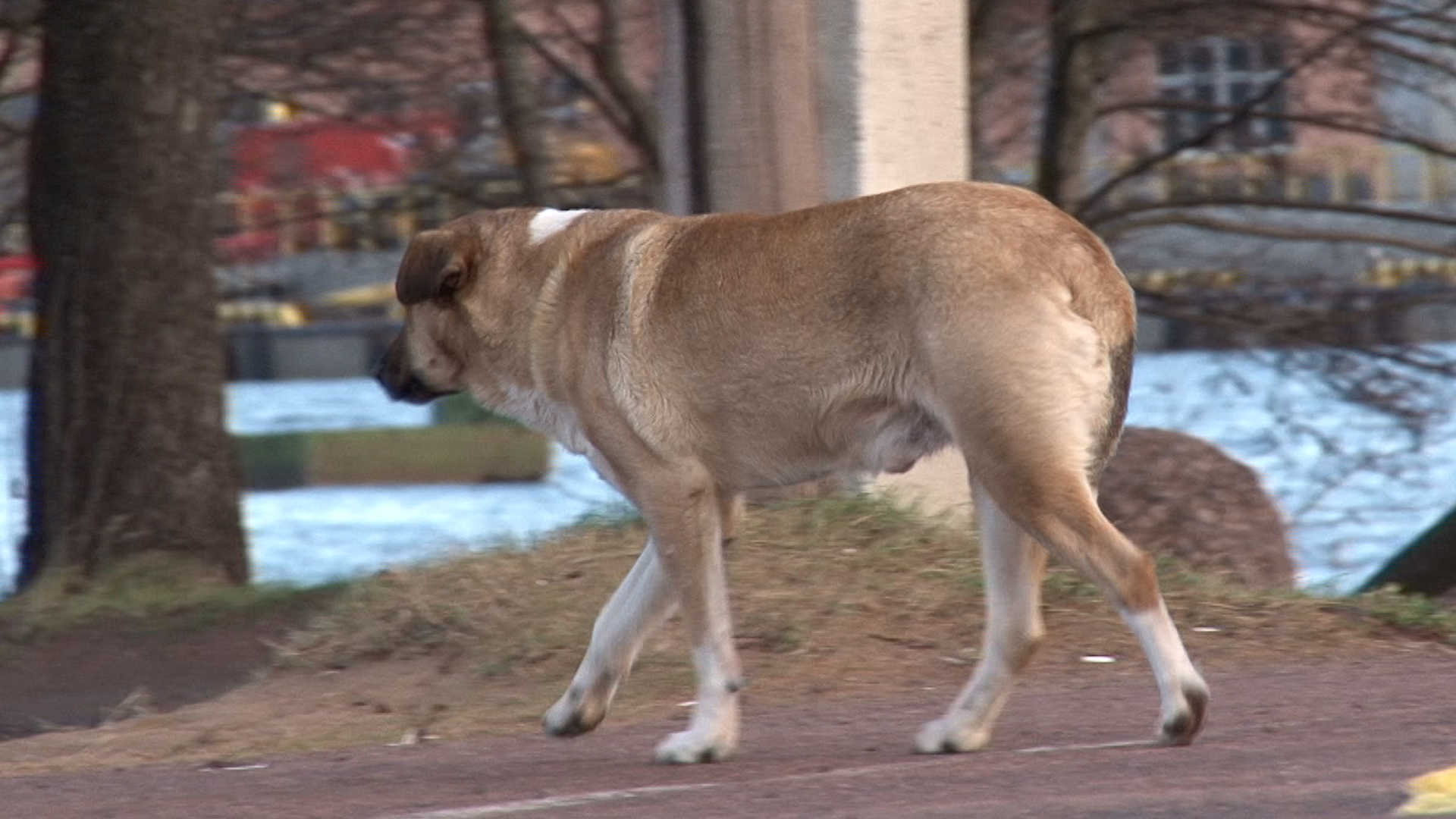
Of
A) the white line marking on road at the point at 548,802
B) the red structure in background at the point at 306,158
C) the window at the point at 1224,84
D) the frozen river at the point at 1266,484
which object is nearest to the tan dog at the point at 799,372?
the white line marking on road at the point at 548,802

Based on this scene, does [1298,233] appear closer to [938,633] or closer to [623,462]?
[938,633]

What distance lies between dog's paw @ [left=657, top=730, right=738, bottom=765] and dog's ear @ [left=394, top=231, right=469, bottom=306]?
165 cm

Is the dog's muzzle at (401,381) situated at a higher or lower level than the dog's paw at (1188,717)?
higher

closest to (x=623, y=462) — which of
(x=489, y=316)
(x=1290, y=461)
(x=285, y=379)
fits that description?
(x=489, y=316)

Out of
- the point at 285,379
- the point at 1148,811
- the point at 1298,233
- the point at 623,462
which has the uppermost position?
the point at 623,462

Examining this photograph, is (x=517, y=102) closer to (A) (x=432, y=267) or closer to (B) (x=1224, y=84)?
(B) (x=1224, y=84)

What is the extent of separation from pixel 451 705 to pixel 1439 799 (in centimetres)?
381

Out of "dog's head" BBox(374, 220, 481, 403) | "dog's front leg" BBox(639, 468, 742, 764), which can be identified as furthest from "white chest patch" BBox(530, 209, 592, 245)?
"dog's front leg" BBox(639, 468, 742, 764)

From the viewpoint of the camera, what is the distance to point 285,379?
28031 mm

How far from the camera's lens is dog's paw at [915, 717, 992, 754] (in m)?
6.14

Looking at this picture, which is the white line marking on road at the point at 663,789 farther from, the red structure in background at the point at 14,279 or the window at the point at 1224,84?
the red structure in background at the point at 14,279

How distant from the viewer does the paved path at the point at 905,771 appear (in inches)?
205

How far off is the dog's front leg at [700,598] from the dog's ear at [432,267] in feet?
3.58

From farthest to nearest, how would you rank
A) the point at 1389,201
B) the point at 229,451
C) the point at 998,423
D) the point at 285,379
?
the point at 285,379, the point at 1389,201, the point at 229,451, the point at 998,423
